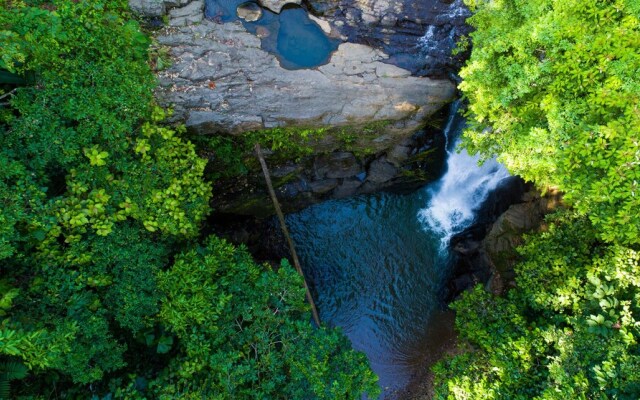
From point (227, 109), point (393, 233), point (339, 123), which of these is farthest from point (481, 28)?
point (393, 233)

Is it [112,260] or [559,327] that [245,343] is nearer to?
[112,260]

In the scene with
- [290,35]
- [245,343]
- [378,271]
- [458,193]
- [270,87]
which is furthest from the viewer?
[458,193]

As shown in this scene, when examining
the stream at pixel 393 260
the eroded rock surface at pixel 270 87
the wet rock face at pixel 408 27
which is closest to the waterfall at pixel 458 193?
the stream at pixel 393 260

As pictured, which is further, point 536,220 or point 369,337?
point 369,337

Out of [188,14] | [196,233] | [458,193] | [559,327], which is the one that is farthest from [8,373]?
[458,193]

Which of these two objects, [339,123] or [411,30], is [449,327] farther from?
[411,30]

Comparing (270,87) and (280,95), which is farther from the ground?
(270,87)
